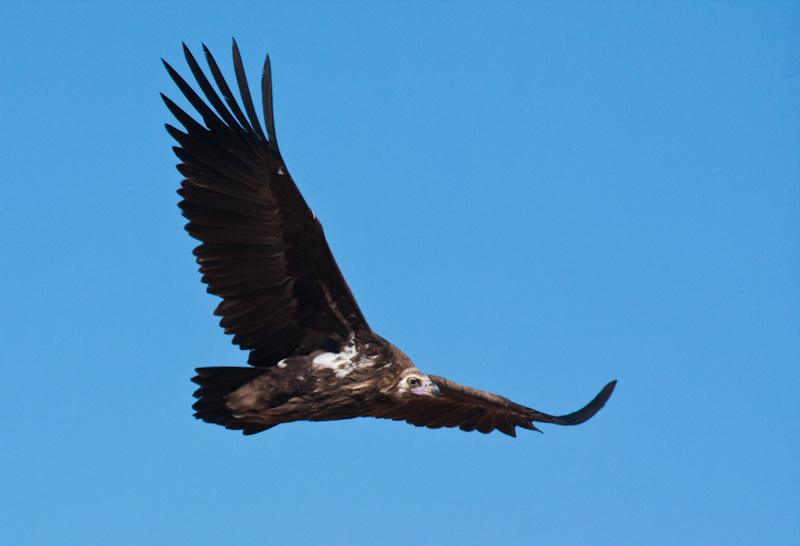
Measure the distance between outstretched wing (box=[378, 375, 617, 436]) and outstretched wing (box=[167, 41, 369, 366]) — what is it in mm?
2115

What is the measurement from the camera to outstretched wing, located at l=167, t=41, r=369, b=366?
9312 millimetres

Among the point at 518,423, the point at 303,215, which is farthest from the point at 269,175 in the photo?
the point at 518,423

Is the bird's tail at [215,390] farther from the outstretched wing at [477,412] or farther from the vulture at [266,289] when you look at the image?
the outstretched wing at [477,412]

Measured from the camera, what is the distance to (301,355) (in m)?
9.98

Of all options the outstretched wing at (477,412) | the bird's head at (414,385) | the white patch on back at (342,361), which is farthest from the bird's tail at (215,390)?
the outstretched wing at (477,412)

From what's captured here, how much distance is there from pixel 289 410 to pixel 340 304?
1.08 meters

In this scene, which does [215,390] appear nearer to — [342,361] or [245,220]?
[342,361]

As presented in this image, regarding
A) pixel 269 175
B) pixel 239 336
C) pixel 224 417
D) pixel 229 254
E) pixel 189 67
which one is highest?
pixel 189 67

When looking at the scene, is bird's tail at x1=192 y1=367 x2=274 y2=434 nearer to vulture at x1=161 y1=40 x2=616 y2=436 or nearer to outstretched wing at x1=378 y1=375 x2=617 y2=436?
vulture at x1=161 y1=40 x2=616 y2=436

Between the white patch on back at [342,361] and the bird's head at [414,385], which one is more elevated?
the white patch on back at [342,361]

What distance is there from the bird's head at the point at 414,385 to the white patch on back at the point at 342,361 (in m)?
0.47

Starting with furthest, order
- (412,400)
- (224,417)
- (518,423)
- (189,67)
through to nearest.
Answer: (518,423), (412,400), (224,417), (189,67)

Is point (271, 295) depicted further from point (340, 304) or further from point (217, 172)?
point (217, 172)

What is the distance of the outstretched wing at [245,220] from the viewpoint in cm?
931
